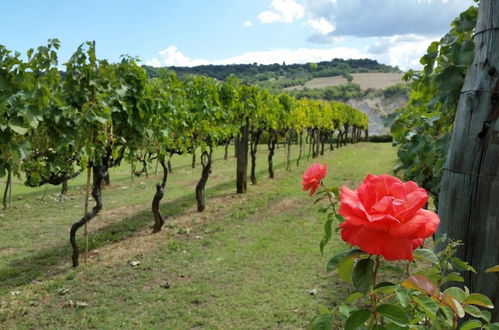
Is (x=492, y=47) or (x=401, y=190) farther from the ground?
(x=492, y=47)

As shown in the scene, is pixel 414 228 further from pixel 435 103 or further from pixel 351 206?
pixel 435 103

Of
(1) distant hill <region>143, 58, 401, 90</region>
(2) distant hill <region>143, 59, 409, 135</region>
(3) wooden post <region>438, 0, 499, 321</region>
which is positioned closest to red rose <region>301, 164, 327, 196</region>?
(3) wooden post <region>438, 0, 499, 321</region>

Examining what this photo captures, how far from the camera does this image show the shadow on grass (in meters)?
5.66

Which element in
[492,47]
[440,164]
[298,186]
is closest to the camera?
[492,47]

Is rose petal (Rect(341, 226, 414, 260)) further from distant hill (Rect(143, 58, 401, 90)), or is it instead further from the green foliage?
distant hill (Rect(143, 58, 401, 90))

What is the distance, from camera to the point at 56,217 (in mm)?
8961

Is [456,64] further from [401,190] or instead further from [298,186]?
[298,186]

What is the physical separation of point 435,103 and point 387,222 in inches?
76.2

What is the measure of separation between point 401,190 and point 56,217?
9.39 meters

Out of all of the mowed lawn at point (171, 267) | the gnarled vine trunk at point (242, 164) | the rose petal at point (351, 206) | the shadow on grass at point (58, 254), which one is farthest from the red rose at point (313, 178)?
the gnarled vine trunk at point (242, 164)

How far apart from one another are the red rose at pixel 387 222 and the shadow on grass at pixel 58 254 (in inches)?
225

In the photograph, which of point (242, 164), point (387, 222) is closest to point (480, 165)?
point (387, 222)

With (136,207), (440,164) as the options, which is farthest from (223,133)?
(440,164)

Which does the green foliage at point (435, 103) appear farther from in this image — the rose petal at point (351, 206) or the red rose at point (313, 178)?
the rose petal at point (351, 206)
